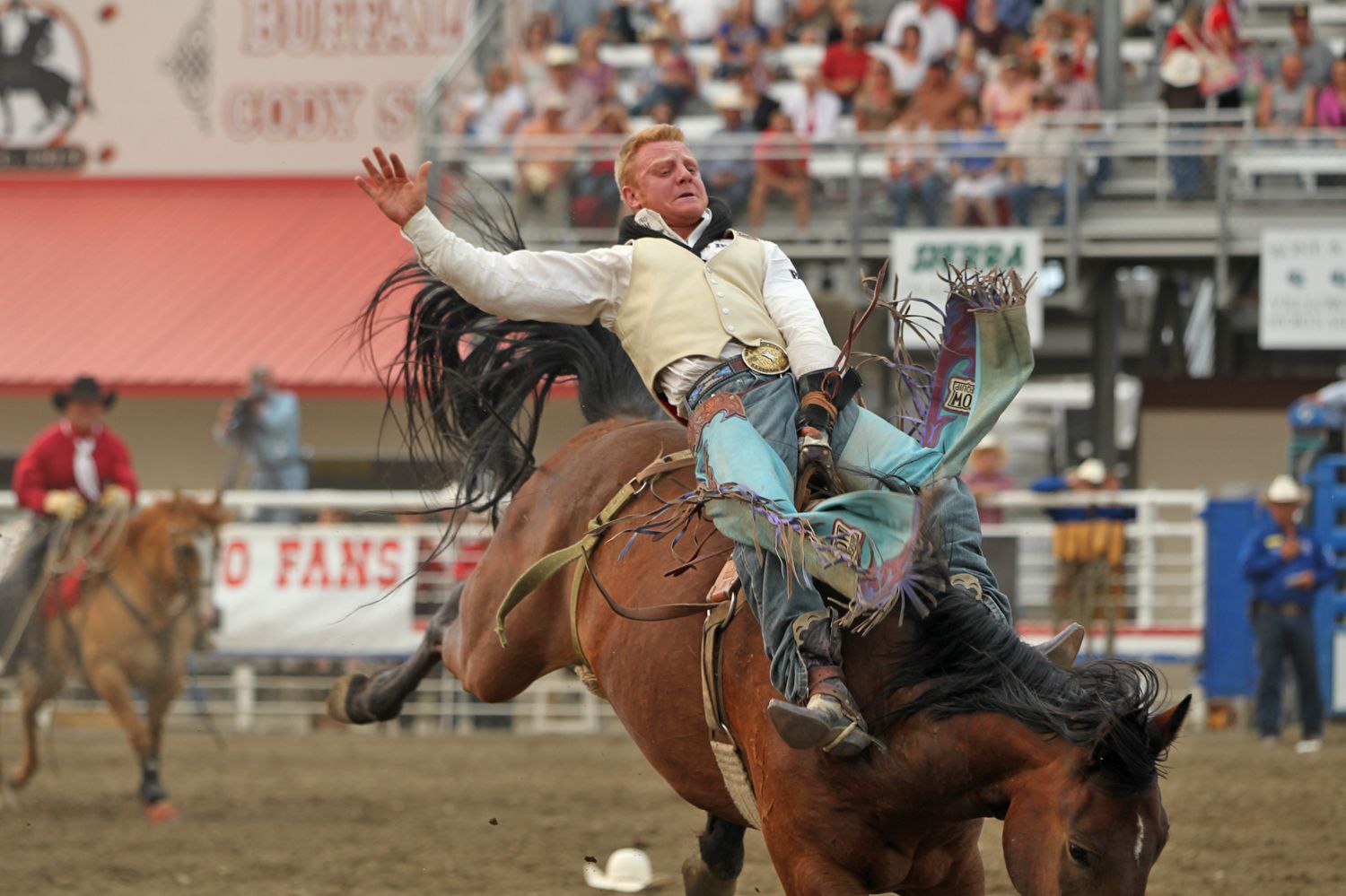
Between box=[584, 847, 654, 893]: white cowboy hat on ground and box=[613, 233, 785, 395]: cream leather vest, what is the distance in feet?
7.74

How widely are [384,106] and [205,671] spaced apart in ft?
18.7

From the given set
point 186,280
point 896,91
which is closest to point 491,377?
point 896,91

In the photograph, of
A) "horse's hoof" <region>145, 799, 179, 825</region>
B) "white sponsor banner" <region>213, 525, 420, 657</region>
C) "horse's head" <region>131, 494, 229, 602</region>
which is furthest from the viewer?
"white sponsor banner" <region>213, 525, 420, 657</region>

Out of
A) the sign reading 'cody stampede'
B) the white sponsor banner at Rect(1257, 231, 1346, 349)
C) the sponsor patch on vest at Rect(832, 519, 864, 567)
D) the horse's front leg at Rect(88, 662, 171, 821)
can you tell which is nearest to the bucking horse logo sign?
the sign reading 'cody stampede'

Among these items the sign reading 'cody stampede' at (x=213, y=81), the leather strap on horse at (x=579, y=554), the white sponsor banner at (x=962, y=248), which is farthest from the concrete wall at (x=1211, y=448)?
the leather strap on horse at (x=579, y=554)

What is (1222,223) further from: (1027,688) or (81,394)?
(1027,688)

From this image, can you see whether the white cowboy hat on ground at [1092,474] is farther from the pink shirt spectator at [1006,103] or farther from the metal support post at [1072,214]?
the pink shirt spectator at [1006,103]

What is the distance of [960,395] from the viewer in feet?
13.8

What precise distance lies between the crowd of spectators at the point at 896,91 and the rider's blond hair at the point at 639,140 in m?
7.74

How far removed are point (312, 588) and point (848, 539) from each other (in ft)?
28.5

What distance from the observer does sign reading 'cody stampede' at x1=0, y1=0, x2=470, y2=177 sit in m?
16.0

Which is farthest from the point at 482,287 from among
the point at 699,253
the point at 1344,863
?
the point at 1344,863

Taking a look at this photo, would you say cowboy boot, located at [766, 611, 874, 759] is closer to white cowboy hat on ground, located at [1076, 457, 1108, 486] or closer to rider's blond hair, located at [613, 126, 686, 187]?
rider's blond hair, located at [613, 126, 686, 187]

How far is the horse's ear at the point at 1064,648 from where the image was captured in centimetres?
398
